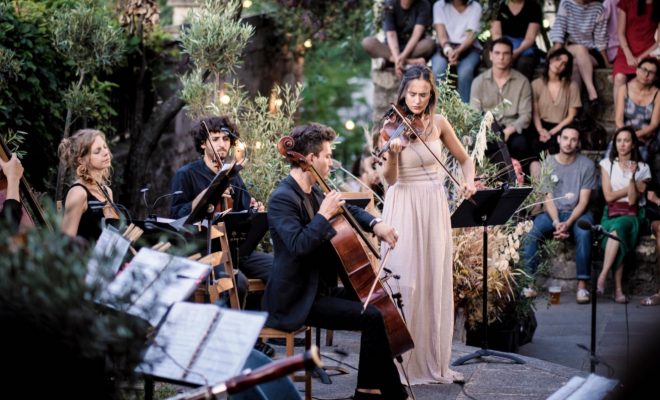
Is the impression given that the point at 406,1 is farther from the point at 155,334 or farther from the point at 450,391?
the point at 155,334

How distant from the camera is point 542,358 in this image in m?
7.87

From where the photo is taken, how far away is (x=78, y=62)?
9.00 m

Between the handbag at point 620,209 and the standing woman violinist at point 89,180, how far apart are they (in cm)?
529

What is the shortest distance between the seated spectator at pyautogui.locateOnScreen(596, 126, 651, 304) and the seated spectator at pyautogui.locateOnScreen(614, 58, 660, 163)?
384mm

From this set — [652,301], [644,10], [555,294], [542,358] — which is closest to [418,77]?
[542,358]

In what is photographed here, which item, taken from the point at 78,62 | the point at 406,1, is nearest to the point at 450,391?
the point at 78,62

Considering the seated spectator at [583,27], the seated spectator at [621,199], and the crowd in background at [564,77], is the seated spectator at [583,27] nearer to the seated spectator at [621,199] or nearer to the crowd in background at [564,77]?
the crowd in background at [564,77]

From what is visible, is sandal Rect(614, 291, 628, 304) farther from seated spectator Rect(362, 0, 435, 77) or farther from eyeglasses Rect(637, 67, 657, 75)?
seated spectator Rect(362, 0, 435, 77)

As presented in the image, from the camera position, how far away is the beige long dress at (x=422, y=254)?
638 centimetres

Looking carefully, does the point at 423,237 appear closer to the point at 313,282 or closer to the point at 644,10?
the point at 313,282

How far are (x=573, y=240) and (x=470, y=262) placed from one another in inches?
108

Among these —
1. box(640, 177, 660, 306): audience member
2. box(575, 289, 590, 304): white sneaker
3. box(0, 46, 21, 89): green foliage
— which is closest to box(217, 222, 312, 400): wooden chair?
box(0, 46, 21, 89): green foliage

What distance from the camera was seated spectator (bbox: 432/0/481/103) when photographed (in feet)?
36.6

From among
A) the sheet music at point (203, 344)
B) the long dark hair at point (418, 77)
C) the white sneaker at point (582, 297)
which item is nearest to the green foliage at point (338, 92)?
the white sneaker at point (582, 297)
